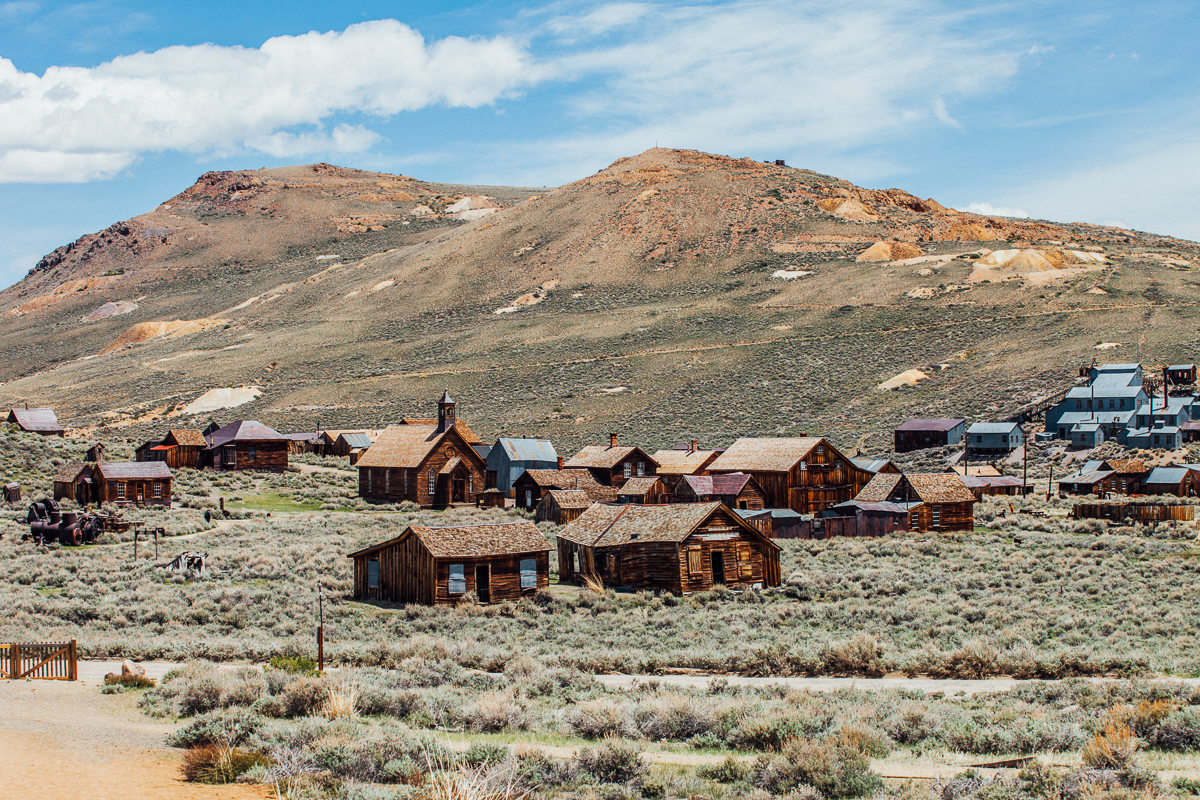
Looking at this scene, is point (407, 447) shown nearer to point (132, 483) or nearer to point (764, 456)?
point (132, 483)

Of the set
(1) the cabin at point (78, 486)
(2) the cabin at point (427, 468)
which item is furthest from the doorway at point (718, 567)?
(1) the cabin at point (78, 486)

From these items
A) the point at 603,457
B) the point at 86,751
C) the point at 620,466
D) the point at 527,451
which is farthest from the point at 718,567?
the point at 527,451

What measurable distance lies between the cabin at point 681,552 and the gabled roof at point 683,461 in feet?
70.8

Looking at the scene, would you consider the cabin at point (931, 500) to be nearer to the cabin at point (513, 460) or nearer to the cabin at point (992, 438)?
the cabin at point (513, 460)

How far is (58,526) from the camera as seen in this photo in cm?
3762

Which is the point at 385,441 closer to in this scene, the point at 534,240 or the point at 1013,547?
the point at 1013,547

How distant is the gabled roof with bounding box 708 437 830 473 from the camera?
50.7 metres

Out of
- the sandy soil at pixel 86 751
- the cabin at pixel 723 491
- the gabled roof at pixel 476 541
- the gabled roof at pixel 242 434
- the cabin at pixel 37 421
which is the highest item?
the cabin at pixel 37 421

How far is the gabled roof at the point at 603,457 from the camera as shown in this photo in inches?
2190

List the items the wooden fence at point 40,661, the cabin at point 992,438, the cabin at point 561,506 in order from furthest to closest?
the cabin at point 992,438 < the cabin at point 561,506 < the wooden fence at point 40,661

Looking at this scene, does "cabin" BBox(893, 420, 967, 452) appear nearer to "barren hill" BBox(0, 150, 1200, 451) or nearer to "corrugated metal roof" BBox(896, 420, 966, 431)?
"corrugated metal roof" BBox(896, 420, 966, 431)

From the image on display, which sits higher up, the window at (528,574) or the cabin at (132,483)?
the cabin at (132,483)

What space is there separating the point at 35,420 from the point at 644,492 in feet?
146

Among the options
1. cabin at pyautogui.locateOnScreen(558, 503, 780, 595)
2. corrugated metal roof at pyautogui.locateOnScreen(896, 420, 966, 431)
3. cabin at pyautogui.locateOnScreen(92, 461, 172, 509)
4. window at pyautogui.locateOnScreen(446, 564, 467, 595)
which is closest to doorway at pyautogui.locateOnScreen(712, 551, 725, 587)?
cabin at pyautogui.locateOnScreen(558, 503, 780, 595)
